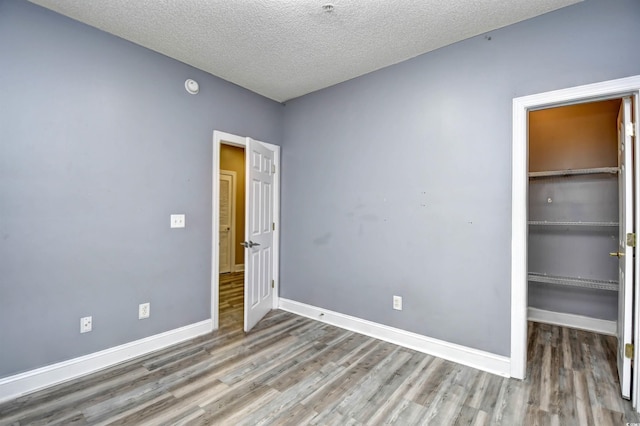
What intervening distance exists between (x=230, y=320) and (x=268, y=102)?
2700mm

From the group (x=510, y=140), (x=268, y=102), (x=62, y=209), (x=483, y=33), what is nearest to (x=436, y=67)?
(x=483, y=33)

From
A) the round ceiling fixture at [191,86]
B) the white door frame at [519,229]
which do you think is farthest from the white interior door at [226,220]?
the white door frame at [519,229]

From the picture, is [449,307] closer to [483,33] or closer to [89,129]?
[483,33]

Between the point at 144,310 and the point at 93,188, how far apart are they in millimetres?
1137

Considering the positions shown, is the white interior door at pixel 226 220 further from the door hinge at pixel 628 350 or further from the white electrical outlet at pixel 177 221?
the door hinge at pixel 628 350

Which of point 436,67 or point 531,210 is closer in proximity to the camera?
point 436,67

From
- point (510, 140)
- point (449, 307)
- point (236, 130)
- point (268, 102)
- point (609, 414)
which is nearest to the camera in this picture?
point (609, 414)

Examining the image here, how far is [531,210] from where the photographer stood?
11.6 ft

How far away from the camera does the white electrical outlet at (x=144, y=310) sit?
264 centimetres

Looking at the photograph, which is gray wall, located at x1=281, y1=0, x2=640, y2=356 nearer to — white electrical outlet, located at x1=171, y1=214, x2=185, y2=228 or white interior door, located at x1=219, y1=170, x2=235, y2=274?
white electrical outlet, located at x1=171, y1=214, x2=185, y2=228

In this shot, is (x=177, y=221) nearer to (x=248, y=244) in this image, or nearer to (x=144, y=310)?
(x=248, y=244)

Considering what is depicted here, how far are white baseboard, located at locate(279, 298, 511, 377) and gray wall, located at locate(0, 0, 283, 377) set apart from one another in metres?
1.28

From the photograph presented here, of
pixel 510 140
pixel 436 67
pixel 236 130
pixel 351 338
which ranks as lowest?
pixel 351 338

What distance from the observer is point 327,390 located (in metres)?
2.13
